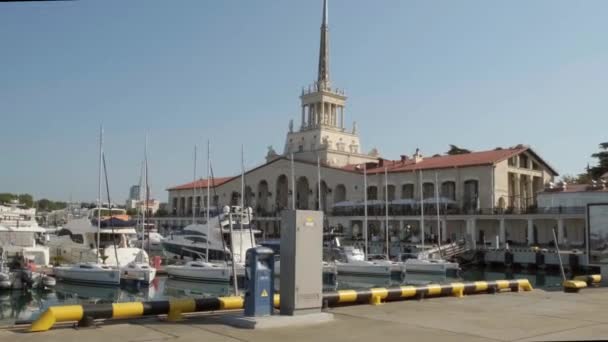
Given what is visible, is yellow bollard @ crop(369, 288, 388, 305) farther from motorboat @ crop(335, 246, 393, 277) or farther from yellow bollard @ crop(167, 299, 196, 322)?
motorboat @ crop(335, 246, 393, 277)

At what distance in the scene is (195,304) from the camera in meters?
12.4

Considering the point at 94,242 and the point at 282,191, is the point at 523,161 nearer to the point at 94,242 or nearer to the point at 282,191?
the point at 282,191

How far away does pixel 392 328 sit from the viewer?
11.5m

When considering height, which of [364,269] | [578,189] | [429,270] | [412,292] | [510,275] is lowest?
[510,275]

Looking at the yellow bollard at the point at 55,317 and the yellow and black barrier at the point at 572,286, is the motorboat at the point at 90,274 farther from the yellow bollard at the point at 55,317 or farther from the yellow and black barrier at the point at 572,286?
the yellow bollard at the point at 55,317

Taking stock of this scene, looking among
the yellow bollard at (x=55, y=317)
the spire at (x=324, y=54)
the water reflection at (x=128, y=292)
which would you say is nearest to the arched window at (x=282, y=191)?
the spire at (x=324, y=54)

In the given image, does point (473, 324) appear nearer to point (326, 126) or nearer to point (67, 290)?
point (67, 290)

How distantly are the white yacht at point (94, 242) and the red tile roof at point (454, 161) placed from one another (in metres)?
37.8

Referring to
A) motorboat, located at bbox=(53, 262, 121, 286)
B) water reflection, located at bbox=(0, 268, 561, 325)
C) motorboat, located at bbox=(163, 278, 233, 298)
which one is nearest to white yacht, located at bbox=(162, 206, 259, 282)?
motorboat, located at bbox=(163, 278, 233, 298)

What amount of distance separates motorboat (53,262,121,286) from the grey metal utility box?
2395 cm

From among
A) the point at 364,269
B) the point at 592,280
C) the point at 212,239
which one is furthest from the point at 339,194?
the point at 592,280

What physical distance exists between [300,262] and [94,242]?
37.5 m

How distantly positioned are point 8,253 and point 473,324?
A: 32.7 meters

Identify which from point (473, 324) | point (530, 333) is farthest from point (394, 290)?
point (530, 333)
